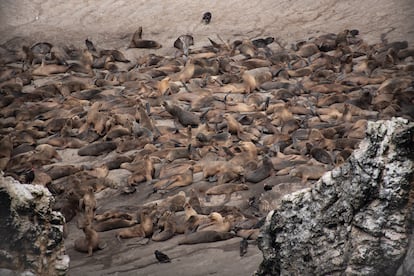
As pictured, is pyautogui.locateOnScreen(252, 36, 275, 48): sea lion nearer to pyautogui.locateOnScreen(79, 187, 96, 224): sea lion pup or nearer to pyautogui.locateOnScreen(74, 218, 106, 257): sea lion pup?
pyautogui.locateOnScreen(79, 187, 96, 224): sea lion pup

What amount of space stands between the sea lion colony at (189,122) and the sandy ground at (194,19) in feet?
1.13

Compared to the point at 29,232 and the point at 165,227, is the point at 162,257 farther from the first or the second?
the point at 29,232

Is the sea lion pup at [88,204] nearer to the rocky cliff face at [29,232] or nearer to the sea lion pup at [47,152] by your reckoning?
the sea lion pup at [47,152]

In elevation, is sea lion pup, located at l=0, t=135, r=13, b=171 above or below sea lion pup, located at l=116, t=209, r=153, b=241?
above

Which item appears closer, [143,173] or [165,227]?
[165,227]

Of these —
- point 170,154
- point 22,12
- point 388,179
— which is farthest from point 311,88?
point 388,179

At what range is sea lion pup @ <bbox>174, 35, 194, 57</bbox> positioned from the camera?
1002cm

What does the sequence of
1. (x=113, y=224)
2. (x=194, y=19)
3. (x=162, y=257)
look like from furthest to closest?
(x=194, y=19)
(x=113, y=224)
(x=162, y=257)

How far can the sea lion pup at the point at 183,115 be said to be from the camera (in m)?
8.06

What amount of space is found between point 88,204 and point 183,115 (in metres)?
1.95

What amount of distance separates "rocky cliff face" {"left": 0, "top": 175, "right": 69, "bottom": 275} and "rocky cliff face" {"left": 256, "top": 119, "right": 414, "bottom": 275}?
1047 millimetres

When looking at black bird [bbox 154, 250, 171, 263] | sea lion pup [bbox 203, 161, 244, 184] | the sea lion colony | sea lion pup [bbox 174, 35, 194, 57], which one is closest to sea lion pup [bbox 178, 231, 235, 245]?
the sea lion colony

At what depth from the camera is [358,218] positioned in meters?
3.85

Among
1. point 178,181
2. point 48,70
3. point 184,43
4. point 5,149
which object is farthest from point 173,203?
point 184,43
